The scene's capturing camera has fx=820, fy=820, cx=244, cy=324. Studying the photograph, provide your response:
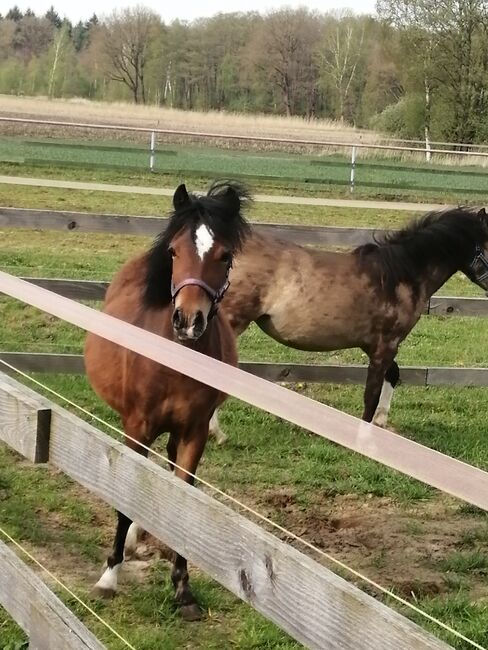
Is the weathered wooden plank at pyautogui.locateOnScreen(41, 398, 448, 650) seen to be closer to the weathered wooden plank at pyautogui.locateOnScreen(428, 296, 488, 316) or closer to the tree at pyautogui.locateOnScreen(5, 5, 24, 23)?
the weathered wooden plank at pyautogui.locateOnScreen(428, 296, 488, 316)

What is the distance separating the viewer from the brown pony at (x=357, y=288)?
5.72 m

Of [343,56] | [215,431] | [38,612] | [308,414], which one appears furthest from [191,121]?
[308,414]

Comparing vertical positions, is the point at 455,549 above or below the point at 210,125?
below

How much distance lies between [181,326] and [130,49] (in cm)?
6994

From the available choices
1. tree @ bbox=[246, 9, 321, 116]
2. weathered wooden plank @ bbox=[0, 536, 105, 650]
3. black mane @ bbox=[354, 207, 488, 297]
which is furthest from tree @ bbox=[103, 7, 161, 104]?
weathered wooden plank @ bbox=[0, 536, 105, 650]

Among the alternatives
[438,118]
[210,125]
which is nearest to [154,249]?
[210,125]

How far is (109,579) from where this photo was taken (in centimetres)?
347

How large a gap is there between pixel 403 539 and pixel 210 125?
3124 centimetres

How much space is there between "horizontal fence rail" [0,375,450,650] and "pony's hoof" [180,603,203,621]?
130 cm

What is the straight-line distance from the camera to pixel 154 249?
365 cm

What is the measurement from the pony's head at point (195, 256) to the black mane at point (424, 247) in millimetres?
2310

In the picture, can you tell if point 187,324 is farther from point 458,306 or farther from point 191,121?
point 191,121

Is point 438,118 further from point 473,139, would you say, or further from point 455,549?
point 455,549

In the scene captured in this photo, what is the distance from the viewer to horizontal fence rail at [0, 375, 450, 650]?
1.37 metres
